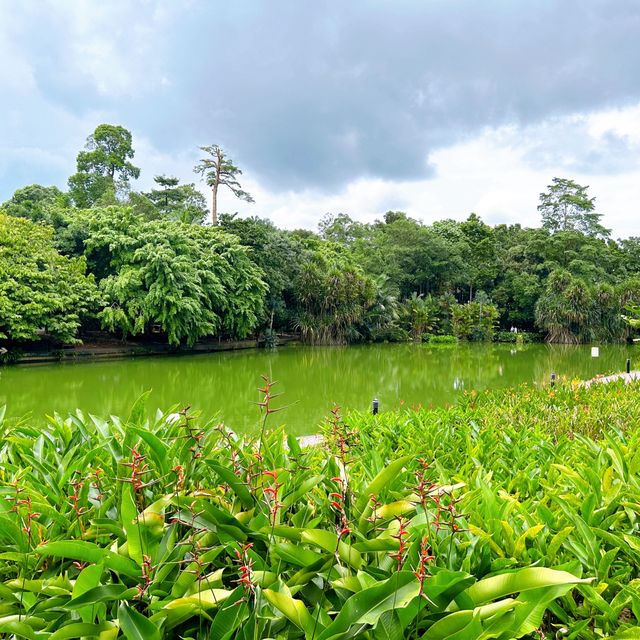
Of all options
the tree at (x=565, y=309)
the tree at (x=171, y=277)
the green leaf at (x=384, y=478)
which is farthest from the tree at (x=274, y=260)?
the green leaf at (x=384, y=478)

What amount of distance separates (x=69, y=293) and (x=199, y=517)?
1448 cm

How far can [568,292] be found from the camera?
80.2 feet

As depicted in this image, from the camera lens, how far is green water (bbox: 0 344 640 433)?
841cm

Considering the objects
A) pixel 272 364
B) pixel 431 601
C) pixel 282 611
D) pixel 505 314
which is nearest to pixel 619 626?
pixel 431 601

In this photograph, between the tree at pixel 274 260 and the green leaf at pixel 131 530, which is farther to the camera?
the tree at pixel 274 260

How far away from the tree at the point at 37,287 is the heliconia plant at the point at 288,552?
41.8 ft

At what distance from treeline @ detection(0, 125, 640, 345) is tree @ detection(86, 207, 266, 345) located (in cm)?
6

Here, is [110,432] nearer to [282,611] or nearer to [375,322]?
[282,611]

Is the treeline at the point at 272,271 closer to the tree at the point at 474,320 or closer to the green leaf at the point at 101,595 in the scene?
the tree at the point at 474,320

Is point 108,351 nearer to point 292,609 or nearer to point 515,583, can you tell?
point 292,609

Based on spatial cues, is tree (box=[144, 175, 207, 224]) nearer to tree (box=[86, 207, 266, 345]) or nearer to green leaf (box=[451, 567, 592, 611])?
tree (box=[86, 207, 266, 345])

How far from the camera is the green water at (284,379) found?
27.6ft

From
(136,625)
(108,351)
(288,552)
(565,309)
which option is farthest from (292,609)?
(565,309)

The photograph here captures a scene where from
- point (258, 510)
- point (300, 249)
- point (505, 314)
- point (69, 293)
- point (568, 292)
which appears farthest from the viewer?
point (505, 314)
